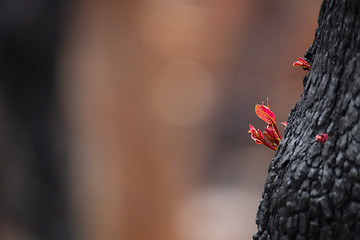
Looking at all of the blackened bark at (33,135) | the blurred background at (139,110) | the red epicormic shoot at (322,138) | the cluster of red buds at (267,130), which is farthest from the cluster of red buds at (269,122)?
the blackened bark at (33,135)

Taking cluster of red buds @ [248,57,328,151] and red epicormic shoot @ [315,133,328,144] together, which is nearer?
red epicormic shoot @ [315,133,328,144]

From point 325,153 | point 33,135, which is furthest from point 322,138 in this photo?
point 33,135

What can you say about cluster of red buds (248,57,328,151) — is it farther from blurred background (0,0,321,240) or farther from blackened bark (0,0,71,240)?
blackened bark (0,0,71,240)

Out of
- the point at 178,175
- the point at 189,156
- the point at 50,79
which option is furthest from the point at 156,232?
the point at 50,79

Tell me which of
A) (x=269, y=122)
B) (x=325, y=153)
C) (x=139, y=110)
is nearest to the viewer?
(x=325, y=153)

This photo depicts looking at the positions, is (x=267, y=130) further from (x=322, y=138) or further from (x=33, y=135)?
(x=33, y=135)

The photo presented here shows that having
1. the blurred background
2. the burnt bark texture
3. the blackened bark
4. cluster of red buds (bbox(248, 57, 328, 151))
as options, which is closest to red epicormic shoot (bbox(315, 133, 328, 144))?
the burnt bark texture
